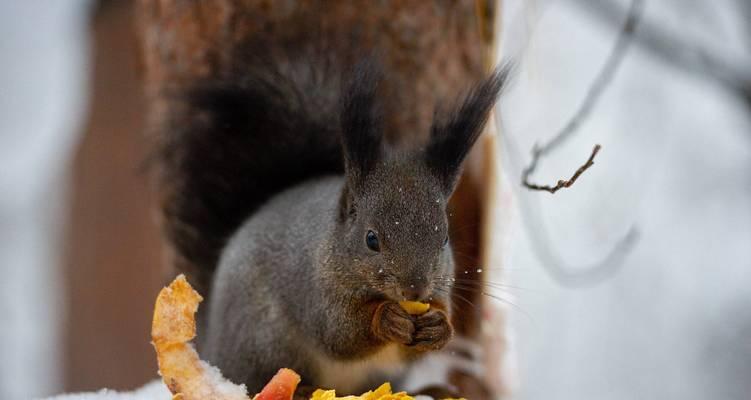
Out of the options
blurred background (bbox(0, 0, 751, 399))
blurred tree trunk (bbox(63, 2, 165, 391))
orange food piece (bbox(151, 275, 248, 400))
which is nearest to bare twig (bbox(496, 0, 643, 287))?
blurred background (bbox(0, 0, 751, 399))

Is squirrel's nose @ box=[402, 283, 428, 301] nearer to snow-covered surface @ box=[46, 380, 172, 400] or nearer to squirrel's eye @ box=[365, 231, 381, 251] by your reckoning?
squirrel's eye @ box=[365, 231, 381, 251]

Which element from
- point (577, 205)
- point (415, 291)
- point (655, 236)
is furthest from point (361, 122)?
point (655, 236)

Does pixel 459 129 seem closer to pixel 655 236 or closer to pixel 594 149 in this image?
pixel 594 149

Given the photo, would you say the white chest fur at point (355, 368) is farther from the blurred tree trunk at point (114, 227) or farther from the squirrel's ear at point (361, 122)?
the blurred tree trunk at point (114, 227)

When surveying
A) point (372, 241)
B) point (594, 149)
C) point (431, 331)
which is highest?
point (594, 149)

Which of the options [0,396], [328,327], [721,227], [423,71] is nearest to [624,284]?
[721,227]
